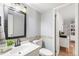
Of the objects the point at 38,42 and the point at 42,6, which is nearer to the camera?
the point at 42,6

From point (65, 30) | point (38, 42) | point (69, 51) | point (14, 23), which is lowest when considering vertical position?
point (69, 51)

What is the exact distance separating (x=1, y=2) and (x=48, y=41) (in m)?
0.93

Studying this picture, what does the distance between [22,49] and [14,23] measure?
428mm

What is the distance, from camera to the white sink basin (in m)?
1.09

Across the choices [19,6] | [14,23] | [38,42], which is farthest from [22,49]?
[19,6]

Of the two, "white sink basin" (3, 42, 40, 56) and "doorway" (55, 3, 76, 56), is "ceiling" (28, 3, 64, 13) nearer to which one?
"doorway" (55, 3, 76, 56)

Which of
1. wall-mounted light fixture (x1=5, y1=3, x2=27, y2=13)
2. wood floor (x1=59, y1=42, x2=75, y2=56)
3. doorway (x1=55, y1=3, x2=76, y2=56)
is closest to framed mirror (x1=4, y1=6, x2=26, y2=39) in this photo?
wall-mounted light fixture (x1=5, y1=3, x2=27, y2=13)

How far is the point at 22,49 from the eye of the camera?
4.08 feet

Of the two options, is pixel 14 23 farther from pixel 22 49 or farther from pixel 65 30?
pixel 65 30

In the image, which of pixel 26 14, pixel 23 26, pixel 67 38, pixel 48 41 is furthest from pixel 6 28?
pixel 67 38

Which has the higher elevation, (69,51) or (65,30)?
(65,30)

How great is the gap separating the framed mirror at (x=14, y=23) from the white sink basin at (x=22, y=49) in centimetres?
18

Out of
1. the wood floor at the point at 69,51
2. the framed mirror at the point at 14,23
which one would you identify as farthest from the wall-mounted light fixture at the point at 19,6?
the wood floor at the point at 69,51

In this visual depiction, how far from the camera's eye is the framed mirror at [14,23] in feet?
3.74
